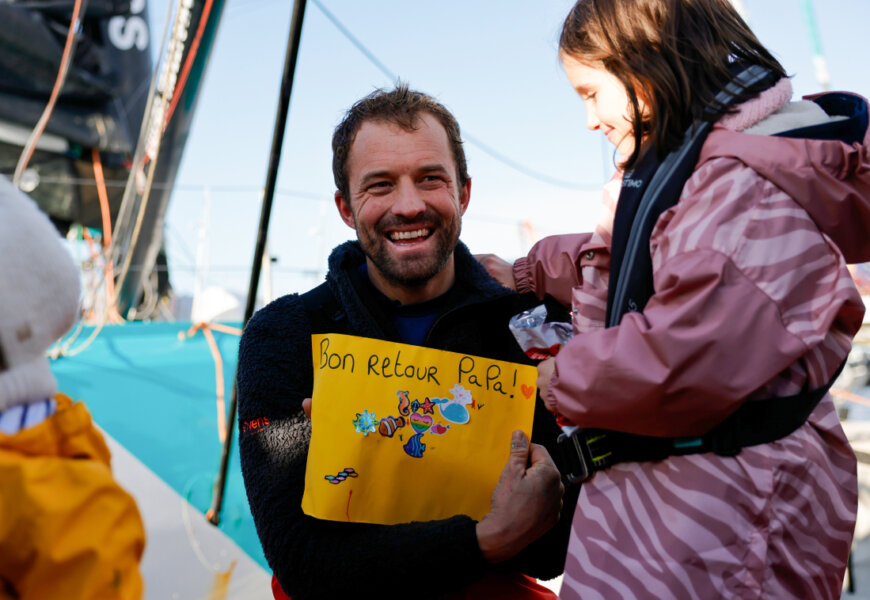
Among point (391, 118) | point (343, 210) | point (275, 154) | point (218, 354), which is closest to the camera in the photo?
point (391, 118)

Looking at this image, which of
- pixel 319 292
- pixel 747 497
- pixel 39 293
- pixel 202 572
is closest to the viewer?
pixel 39 293

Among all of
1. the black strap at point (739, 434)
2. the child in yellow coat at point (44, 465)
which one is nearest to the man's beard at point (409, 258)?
the black strap at point (739, 434)

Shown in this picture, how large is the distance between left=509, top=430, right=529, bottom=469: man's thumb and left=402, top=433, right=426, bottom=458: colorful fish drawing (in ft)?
0.46

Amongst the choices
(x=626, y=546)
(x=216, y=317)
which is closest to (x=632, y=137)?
(x=626, y=546)

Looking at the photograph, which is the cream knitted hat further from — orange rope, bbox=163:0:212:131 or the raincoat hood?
orange rope, bbox=163:0:212:131

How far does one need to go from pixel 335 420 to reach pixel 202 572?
4.64ft

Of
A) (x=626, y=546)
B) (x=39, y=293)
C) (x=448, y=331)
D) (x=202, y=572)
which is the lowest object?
(x=202, y=572)

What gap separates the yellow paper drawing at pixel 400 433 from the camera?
0.96 m

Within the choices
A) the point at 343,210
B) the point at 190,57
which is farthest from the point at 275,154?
the point at 190,57

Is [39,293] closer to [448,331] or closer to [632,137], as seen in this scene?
[448,331]

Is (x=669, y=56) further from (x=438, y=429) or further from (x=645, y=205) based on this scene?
(x=438, y=429)

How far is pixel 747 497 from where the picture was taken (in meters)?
Result: 0.74

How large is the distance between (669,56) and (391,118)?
0.50 m

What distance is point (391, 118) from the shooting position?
1187 millimetres
